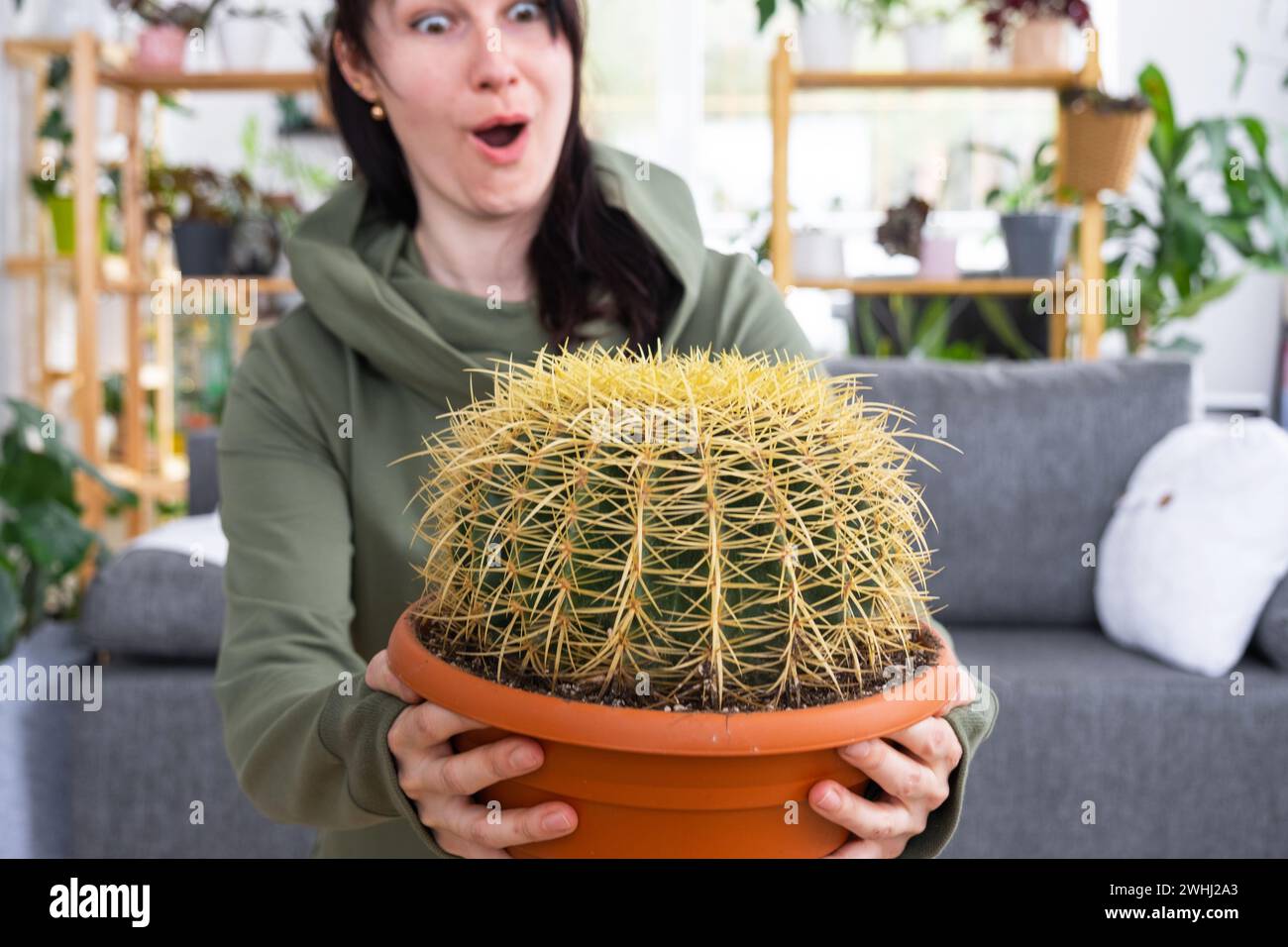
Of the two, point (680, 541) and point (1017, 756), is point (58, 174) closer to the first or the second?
point (1017, 756)

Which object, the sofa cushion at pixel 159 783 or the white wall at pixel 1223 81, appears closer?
the sofa cushion at pixel 159 783

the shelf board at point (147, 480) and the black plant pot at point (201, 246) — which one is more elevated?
the black plant pot at point (201, 246)

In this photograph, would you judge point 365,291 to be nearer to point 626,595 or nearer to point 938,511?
point 626,595

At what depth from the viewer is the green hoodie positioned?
80 cm

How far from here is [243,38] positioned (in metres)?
2.72

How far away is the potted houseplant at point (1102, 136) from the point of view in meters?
2.50

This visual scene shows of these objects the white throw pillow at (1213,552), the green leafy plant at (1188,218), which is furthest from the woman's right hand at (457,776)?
the green leafy plant at (1188,218)

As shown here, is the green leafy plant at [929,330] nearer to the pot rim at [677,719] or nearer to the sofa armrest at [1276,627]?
the sofa armrest at [1276,627]

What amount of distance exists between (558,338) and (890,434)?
432 mm

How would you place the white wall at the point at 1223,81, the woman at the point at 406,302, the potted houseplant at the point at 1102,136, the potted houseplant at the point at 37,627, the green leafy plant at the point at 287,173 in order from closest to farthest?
the woman at the point at 406,302 < the potted houseplant at the point at 37,627 < the potted houseplant at the point at 1102,136 < the green leafy plant at the point at 287,173 < the white wall at the point at 1223,81

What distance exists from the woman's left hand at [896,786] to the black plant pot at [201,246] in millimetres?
2420

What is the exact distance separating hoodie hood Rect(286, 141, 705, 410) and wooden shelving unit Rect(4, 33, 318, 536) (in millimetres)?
1680

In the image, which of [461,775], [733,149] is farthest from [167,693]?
[733,149]

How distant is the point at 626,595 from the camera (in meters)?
0.43
